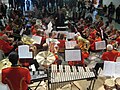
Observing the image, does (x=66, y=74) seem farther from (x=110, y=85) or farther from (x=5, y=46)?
(x=5, y=46)

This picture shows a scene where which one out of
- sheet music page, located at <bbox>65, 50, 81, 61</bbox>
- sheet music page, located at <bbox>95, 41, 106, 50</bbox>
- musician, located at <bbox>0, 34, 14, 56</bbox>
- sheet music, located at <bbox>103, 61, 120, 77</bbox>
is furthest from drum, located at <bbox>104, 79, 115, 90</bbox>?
musician, located at <bbox>0, 34, 14, 56</bbox>

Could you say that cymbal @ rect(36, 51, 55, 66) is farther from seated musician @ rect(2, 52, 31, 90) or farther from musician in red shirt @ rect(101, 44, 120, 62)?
musician in red shirt @ rect(101, 44, 120, 62)

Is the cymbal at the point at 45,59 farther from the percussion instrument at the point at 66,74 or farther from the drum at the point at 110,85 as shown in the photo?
the drum at the point at 110,85

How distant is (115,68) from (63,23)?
8.73 meters

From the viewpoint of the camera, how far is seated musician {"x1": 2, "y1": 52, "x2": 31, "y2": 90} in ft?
15.3

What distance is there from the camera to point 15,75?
4.70m

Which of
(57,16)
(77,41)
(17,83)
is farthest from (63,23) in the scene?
(17,83)

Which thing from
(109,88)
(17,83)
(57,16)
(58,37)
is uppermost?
(57,16)

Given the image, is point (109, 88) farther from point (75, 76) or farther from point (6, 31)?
point (6, 31)

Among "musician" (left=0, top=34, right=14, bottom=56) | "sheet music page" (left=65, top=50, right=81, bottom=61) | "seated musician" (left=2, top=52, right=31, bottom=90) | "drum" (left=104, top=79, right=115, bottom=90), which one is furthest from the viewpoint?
"musician" (left=0, top=34, right=14, bottom=56)

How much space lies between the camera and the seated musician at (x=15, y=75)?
15.3ft

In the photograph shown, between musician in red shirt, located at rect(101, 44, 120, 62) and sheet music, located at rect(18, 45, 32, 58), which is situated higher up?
sheet music, located at rect(18, 45, 32, 58)

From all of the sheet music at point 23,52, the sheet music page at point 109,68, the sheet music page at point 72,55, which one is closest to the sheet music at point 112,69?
the sheet music page at point 109,68

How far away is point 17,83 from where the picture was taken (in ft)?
15.7
